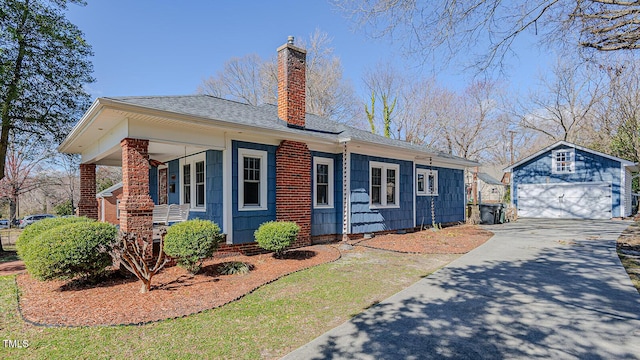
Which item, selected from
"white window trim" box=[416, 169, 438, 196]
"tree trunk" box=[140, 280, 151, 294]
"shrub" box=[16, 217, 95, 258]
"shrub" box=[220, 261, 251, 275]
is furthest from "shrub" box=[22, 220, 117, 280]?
"white window trim" box=[416, 169, 438, 196]

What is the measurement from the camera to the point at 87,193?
10.7 meters

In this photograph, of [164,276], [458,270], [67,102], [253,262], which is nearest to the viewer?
[164,276]

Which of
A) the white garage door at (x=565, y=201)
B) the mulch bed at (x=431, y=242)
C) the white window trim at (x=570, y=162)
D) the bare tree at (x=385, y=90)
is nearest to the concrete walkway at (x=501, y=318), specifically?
the mulch bed at (x=431, y=242)

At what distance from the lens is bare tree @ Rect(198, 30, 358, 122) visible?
24250 millimetres

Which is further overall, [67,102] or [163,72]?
[163,72]

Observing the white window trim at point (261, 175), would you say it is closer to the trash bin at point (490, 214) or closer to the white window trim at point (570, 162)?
the trash bin at point (490, 214)

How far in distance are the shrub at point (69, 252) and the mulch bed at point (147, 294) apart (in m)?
0.36

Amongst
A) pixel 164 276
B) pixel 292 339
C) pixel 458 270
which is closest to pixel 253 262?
pixel 164 276

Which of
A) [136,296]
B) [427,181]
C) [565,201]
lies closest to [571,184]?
[565,201]

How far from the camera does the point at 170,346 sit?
3.42 metres

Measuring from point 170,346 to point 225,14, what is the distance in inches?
508

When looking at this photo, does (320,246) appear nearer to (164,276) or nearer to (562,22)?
(164,276)

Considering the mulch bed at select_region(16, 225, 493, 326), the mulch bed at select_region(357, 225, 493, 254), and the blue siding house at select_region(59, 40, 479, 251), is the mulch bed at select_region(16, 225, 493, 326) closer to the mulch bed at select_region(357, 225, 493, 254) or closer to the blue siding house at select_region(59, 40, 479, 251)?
the blue siding house at select_region(59, 40, 479, 251)

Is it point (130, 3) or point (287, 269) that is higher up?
point (130, 3)
